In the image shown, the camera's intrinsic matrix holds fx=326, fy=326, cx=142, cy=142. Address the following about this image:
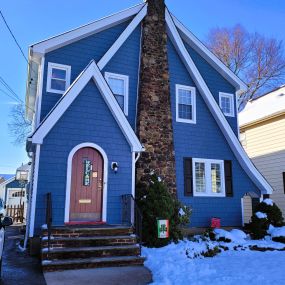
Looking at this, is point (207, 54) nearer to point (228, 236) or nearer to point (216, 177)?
point (216, 177)

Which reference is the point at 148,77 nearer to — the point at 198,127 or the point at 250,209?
the point at 198,127

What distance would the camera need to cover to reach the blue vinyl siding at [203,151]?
12.4 metres

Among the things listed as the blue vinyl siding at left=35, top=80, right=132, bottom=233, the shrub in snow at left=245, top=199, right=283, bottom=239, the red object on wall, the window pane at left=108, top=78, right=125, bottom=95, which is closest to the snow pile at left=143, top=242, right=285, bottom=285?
the shrub in snow at left=245, top=199, right=283, bottom=239

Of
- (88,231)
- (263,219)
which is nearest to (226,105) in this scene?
(263,219)

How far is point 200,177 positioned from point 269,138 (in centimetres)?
543

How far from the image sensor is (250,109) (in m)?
18.7

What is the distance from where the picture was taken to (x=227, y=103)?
47.3 feet

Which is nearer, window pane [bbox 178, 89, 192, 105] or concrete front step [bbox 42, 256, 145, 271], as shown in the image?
concrete front step [bbox 42, 256, 145, 271]

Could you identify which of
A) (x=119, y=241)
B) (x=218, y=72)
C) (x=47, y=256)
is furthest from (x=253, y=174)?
(x=47, y=256)

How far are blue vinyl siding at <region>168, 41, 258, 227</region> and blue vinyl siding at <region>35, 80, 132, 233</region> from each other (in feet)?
10.1

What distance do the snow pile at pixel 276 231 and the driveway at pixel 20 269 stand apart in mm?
7815

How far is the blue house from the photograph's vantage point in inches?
361

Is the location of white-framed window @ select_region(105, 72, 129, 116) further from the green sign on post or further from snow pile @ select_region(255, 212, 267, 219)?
snow pile @ select_region(255, 212, 267, 219)

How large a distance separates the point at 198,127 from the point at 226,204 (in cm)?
325
